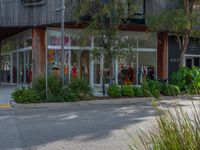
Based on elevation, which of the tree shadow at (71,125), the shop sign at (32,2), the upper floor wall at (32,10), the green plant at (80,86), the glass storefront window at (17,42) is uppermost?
the shop sign at (32,2)

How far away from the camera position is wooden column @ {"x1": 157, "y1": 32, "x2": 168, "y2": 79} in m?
29.7

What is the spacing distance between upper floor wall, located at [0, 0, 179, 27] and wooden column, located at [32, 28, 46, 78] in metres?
0.96

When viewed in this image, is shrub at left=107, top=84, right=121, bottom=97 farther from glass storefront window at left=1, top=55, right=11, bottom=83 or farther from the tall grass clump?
glass storefront window at left=1, top=55, right=11, bottom=83

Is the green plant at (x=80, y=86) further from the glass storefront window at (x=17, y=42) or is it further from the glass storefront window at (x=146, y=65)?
the glass storefront window at (x=146, y=65)

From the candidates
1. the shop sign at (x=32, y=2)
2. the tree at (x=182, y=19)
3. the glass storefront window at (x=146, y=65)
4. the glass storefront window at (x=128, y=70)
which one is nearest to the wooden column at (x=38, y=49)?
the shop sign at (x=32, y=2)

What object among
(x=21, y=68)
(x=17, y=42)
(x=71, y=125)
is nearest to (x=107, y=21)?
(x=71, y=125)

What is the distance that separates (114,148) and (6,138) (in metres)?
2.59

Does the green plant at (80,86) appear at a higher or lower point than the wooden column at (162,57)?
lower

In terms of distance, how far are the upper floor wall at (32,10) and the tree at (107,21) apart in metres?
6.56

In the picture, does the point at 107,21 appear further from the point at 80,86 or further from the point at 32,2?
the point at 32,2

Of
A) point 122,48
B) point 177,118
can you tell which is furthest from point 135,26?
point 177,118

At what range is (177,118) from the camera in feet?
9.86

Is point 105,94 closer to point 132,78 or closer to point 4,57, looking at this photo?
point 132,78

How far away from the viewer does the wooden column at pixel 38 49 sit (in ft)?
86.3
